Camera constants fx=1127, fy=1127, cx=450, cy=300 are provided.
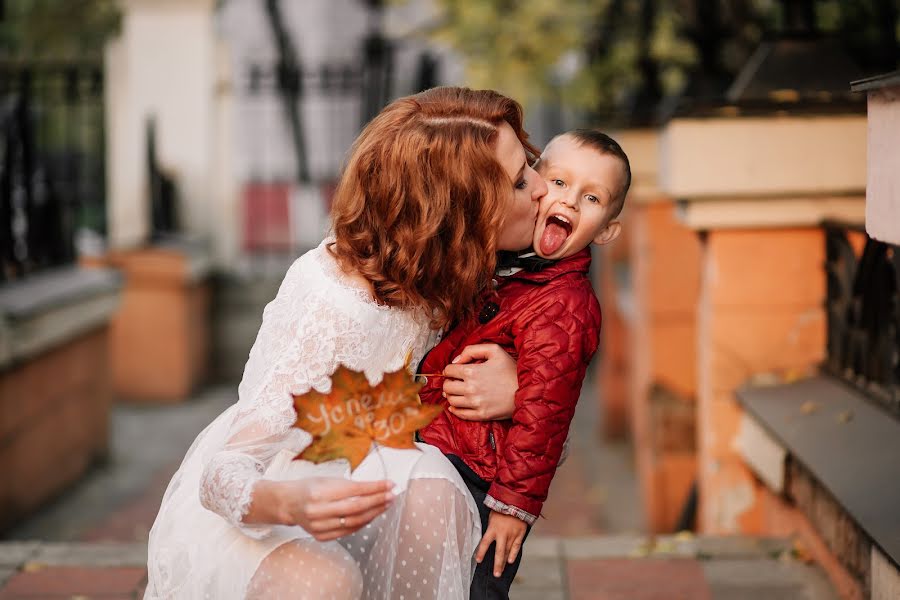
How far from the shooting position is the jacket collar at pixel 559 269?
2602 millimetres

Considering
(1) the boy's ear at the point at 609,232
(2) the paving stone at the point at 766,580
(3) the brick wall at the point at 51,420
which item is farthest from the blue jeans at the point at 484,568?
(3) the brick wall at the point at 51,420

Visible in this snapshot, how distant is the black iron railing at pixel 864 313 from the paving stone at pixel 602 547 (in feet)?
3.11

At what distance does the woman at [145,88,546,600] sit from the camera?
2.37 metres

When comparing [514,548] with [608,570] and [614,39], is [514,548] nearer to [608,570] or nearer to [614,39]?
[608,570]

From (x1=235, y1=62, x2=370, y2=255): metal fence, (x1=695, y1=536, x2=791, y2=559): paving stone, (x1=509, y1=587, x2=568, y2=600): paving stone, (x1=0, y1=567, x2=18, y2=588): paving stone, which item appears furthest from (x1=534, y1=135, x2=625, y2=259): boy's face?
(x1=235, y1=62, x2=370, y2=255): metal fence

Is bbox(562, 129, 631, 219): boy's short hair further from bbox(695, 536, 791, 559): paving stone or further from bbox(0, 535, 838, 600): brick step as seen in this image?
bbox(695, 536, 791, 559): paving stone

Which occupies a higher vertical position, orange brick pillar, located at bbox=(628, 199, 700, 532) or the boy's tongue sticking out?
the boy's tongue sticking out

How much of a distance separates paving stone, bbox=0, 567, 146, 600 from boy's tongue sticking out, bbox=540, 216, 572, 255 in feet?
6.25

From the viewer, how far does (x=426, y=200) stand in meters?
2.43

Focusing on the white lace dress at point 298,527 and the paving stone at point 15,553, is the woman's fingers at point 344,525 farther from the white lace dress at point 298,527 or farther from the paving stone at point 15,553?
the paving stone at point 15,553

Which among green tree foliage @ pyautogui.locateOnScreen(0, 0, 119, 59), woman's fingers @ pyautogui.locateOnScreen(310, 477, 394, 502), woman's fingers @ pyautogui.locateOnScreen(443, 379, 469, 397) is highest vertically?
green tree foliage @ pyautogui.locateOnScreen(0, 0, 119, 59)

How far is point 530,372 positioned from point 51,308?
14.0ft

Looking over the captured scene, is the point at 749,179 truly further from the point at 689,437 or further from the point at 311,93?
the point at 311,93

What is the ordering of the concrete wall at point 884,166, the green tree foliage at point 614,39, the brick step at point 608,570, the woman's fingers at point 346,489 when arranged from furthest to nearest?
the green tree foliage at point 614,39 < the brick step at point 608,570 < the concrete wall at point 884,166 < the woman's fingers at point 346,489
